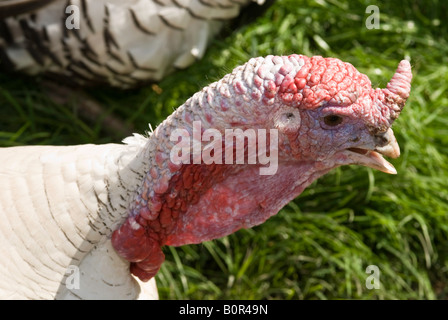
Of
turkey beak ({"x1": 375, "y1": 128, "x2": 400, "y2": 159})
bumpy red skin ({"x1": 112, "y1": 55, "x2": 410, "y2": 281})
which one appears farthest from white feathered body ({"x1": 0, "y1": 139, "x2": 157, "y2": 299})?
turkey beak ({"x1": 375, "y1": 128, "x2": 400, "y2": 159})

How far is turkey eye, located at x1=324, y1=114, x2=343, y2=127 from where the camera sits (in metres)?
1.53

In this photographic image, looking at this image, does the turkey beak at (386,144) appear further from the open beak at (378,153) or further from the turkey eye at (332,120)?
the turkey eye at (332,120)

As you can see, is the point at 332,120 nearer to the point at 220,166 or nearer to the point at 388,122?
the point at 388,122

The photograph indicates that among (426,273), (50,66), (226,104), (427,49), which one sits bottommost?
(426,273)

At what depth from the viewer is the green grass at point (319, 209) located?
286 centimetres

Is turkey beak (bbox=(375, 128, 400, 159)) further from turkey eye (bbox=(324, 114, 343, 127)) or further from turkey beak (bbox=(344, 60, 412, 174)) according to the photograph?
turkey eye (bbox=(324, 114, 343, 127))

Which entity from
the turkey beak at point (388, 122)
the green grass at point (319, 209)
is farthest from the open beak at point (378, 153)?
the green grass at point (319, 209)

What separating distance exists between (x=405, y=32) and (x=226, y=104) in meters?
2.33

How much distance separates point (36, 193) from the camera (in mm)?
1711

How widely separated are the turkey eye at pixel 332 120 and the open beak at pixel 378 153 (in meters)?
0.09

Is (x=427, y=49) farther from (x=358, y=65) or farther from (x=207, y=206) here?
(x=207, y=206)

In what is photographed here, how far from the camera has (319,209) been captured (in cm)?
307
